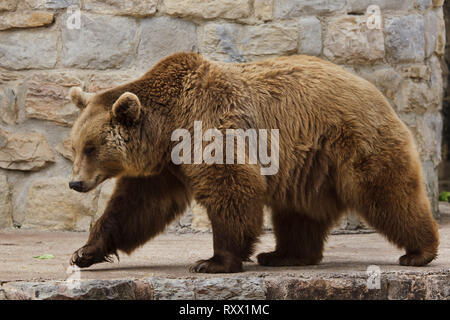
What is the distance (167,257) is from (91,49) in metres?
2.23

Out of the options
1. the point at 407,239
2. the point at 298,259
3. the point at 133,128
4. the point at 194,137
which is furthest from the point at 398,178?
the point at 133,128

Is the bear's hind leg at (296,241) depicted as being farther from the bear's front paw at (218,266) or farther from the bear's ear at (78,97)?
the bear's ear at (78,97)

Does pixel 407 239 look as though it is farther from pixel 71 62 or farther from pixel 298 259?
pixel 71 62

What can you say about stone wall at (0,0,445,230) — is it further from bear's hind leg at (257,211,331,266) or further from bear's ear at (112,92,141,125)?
bear's ear at (112,92,141,125)

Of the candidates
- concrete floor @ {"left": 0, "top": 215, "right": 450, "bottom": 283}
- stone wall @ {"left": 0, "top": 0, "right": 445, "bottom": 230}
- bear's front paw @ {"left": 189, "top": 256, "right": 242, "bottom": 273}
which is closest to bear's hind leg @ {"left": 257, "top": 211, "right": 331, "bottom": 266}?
concrete floor @ {"left": 0, "top": 215, "right": 450, "bottom": 283}

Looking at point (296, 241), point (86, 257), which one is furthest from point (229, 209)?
point (86, 257)

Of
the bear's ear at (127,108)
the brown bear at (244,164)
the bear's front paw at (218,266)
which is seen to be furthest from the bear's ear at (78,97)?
the bear's front paw at (218,266)

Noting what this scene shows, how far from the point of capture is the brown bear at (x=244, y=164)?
4469 millimetres

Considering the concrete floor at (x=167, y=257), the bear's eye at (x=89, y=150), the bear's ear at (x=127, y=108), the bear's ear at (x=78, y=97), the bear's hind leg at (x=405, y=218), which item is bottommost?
the concrete floor at (x=167, y=257)

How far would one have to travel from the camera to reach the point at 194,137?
176 inches

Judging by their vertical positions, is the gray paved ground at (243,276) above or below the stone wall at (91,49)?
below

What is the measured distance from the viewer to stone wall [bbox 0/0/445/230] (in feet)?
21.9

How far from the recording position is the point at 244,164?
445 cm

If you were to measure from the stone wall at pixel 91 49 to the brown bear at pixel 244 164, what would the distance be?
1.82 m
